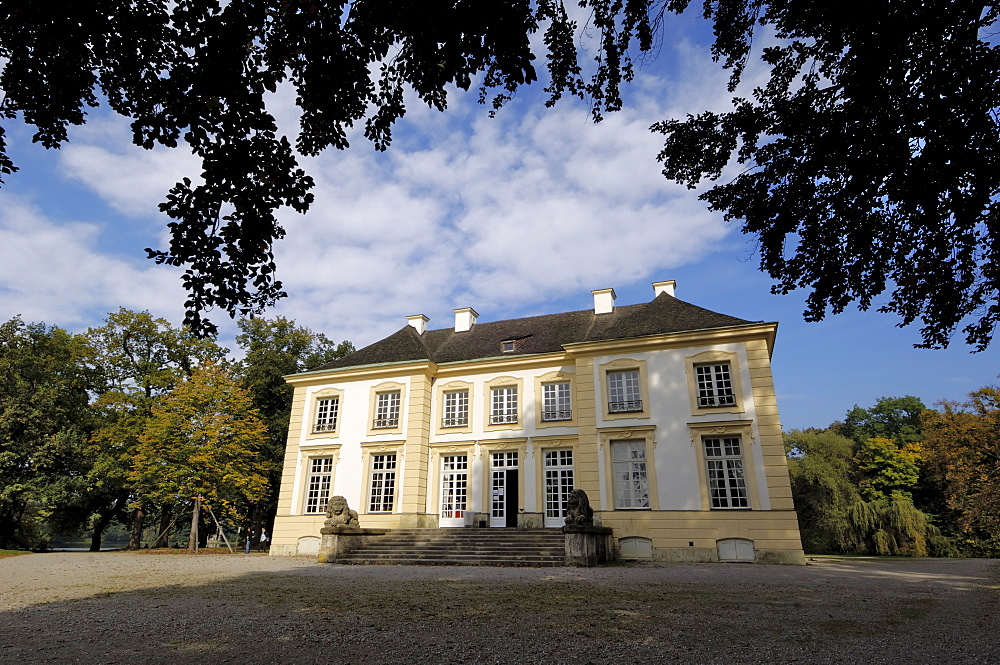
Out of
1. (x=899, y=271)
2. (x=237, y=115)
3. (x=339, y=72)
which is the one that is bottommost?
(x=899, y=271)

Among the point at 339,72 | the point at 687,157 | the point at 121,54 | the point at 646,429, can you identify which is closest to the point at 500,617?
the point at 687,157

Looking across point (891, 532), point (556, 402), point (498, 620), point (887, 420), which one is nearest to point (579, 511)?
point (556, 402)

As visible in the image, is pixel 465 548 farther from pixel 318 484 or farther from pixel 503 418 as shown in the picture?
pixel 318 484

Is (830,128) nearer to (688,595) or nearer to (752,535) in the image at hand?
(688,595)

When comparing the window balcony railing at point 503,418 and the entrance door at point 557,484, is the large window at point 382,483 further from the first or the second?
the entrance door at point 557,484

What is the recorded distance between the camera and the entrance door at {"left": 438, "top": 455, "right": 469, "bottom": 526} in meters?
20.8

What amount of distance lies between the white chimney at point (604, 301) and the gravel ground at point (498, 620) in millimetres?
13644

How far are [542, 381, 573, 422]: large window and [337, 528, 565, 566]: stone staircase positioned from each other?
430cm

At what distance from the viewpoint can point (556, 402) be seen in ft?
68.4

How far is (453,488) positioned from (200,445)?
1023cm

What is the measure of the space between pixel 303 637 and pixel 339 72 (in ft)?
17.5

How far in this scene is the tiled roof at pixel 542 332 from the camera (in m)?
19.9

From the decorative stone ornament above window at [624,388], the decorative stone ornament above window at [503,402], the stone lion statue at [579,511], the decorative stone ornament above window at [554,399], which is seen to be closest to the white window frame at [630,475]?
the decorative stone ornament above window at [624,388]

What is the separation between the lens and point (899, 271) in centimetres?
596
